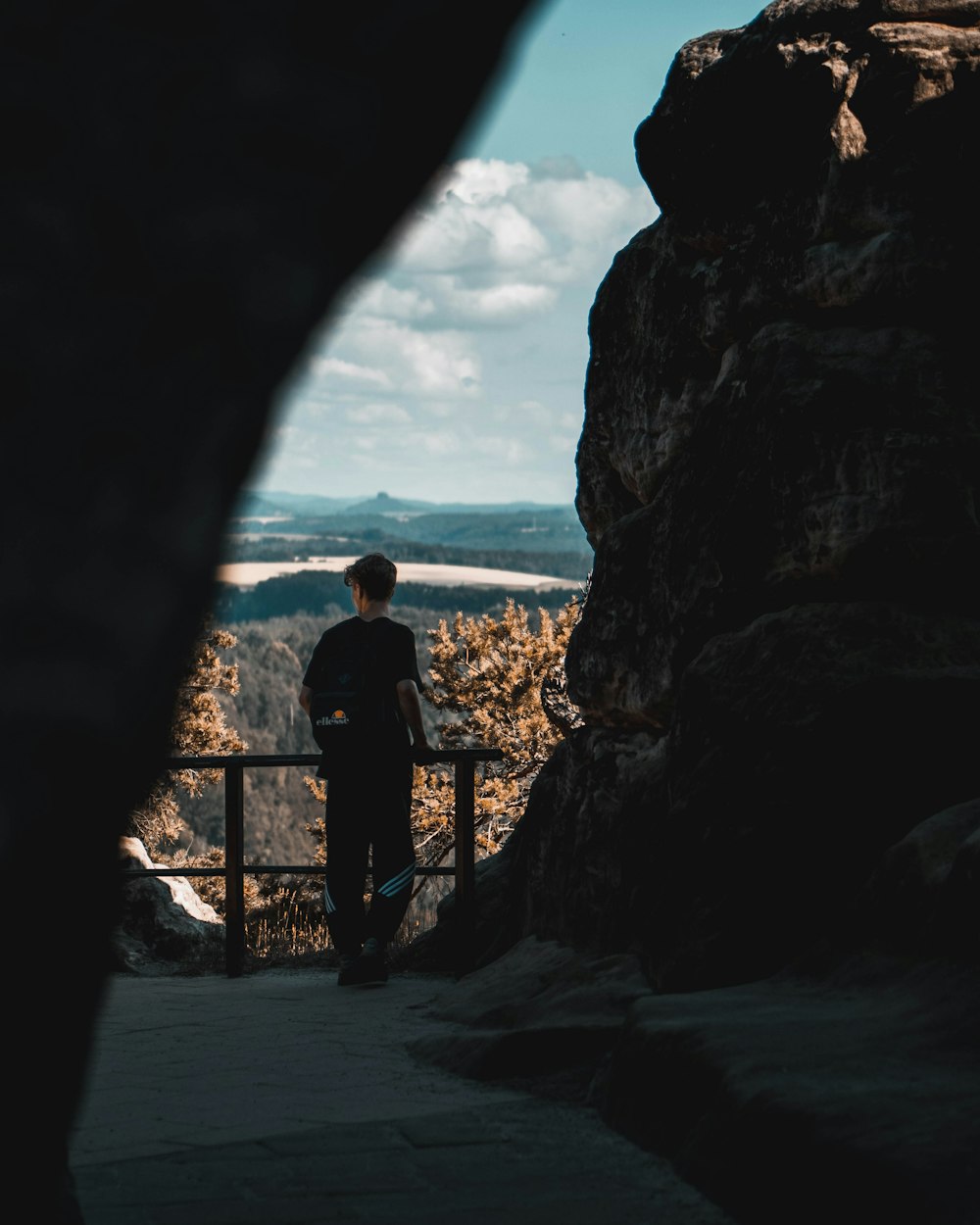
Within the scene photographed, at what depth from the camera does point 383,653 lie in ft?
22.5

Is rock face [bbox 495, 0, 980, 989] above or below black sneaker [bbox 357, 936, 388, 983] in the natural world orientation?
above

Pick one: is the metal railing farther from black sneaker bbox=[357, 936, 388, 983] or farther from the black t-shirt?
black sneaker bbox=[357, 936, 388, 983]

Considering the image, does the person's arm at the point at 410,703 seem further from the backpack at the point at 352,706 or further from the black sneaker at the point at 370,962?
the black sneaker at the point at 370,962

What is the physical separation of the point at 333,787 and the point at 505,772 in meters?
22.5

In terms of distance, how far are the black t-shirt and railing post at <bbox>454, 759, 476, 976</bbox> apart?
0.63 metres

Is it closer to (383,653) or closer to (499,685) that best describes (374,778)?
(383,653)

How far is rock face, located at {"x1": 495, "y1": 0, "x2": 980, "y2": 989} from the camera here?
4812 millimetres

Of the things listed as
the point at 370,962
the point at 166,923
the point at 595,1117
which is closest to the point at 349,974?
the point at 370,962

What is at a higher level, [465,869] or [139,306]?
[139,306]

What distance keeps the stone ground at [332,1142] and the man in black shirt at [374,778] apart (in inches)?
37.8

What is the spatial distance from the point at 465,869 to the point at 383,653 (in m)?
1.25

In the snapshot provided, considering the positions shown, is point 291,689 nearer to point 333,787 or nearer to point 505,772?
point 505,772

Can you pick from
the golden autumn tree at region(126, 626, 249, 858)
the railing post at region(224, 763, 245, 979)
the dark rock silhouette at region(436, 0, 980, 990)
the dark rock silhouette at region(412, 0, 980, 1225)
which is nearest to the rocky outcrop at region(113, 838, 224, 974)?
the railing post at region(224, 763, 245, 979)

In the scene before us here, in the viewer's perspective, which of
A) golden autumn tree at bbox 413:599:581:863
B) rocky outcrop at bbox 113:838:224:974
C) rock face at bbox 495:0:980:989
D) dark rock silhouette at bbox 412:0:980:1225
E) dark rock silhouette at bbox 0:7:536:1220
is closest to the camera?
dark rock silhouette at bbox 0:7:536:1220
